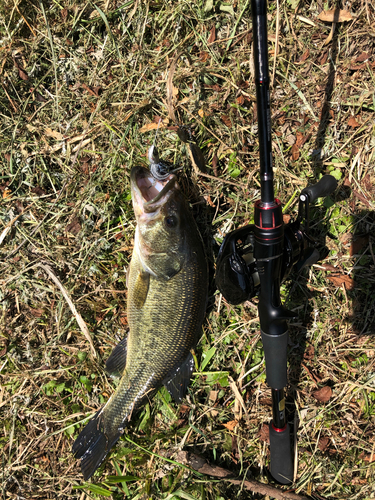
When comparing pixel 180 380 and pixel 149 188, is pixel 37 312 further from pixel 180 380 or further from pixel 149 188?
pixel 149 188

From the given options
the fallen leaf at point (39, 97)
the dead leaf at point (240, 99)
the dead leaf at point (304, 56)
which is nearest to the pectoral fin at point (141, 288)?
the dead leaf at point (240, 99)

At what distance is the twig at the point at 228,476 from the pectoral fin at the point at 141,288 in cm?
134

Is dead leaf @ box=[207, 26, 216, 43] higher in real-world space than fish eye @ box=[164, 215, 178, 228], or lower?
higher

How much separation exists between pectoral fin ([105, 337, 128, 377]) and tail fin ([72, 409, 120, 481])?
0.34 meters

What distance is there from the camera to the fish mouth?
2510mm

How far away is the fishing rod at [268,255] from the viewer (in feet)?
5.85

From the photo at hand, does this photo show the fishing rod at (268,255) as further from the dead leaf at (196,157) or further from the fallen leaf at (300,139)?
the dead leaf at (196,157)

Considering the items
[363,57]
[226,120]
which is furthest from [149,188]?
[363,57]

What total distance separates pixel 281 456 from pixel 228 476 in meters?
0.48

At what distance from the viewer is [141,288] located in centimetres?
269

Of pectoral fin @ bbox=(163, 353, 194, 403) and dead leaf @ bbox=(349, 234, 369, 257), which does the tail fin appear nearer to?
pectoral fin @ bbox=(163, 353, 194, 403)

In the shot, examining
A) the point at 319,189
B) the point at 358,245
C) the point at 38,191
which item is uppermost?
the point at 319,189

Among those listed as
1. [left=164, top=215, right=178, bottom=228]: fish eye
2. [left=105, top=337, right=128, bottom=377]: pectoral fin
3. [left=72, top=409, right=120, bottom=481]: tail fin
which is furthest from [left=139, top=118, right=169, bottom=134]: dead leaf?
[left=72, top=409, right=120, bottom=481]: tail fin

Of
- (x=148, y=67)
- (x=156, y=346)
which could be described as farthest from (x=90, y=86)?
(x=156, y=346)
